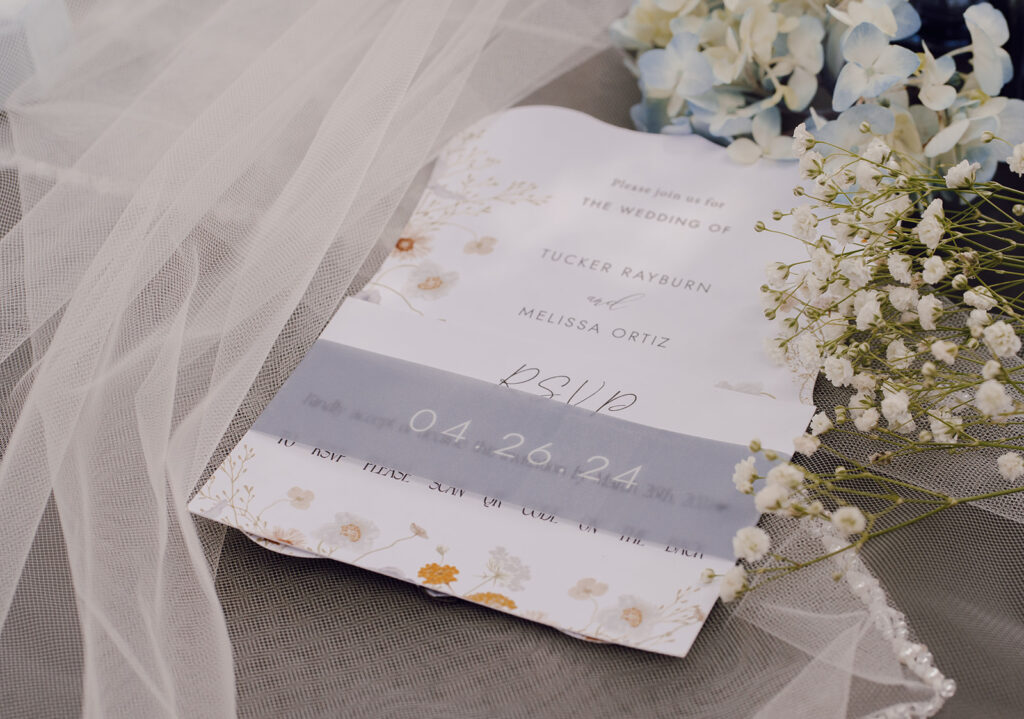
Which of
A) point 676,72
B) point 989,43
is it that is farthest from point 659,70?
point 989,43

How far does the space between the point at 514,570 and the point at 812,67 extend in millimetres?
511

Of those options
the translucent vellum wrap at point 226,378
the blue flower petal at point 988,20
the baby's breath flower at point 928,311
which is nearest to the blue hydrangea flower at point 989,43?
the blue flower petal at point 988,20

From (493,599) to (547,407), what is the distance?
14 centimetres

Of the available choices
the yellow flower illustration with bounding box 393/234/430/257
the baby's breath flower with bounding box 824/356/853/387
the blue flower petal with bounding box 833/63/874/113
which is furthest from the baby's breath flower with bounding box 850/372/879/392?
the yellow flower illustration with bounding box 393/234/430/257

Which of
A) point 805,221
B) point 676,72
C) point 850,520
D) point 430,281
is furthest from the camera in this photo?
point 676,72

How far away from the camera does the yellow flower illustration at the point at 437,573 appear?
0.53 meters

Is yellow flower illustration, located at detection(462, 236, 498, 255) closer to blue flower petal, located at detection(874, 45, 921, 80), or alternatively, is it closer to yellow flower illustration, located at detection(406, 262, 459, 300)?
yellow flower illustration, located at detection(406, 262, 459, 300)

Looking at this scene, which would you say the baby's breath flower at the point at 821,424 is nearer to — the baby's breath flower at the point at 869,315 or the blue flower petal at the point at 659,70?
the baby's breath flower at the point at 869,315

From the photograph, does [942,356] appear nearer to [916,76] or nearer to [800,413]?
[800,413]

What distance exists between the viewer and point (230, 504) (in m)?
0.56

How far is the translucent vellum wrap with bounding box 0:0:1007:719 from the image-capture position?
500 mm

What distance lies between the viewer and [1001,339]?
0.47m

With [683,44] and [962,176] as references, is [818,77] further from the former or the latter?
[962,176]

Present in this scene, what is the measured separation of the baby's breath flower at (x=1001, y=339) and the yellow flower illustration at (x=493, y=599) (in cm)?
29
